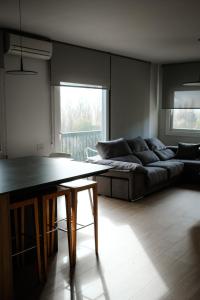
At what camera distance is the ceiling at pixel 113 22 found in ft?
11.2

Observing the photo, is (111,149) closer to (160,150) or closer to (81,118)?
(81,118)

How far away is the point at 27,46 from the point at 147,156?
313 cm

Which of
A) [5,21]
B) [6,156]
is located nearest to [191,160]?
[6,156]

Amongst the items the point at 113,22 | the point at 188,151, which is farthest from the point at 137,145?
the point at 113,22

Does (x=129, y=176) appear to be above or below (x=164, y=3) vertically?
below

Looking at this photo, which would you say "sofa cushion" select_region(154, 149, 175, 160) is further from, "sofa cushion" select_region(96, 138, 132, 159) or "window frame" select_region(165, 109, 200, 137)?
"sofa cushion" select_region(96, 138, 132, 159)

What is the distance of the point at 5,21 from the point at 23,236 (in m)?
2.68

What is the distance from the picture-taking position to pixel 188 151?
274 inches

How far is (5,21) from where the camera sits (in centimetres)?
406

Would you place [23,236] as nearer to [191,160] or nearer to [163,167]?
[163,167]

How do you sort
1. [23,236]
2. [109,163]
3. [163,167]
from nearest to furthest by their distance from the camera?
[23,236]
[109,163]
[163,167]

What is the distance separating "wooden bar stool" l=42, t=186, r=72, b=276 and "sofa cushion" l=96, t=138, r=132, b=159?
2.50 metres

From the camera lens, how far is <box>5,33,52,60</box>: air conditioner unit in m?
4.32

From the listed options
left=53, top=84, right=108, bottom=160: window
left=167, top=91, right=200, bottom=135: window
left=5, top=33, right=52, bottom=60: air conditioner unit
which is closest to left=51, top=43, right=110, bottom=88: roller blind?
left=53, top=84, right=108, bottom=160: window
